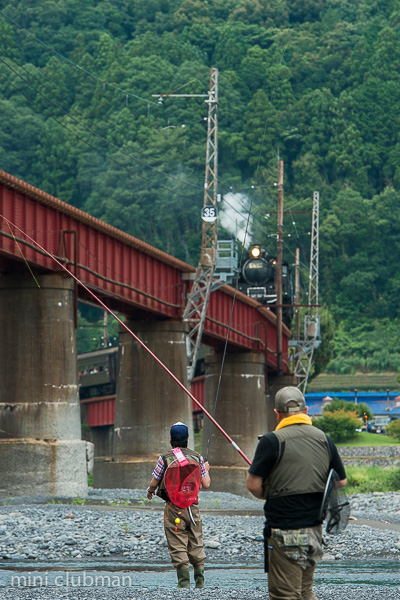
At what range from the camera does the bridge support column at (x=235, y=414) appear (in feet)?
161

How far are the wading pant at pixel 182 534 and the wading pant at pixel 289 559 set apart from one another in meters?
4.20

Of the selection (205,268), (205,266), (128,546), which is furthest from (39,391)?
(205,268)

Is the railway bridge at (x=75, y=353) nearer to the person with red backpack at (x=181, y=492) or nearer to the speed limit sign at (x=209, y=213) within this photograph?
the speed limit sign at (x=209, y=213)

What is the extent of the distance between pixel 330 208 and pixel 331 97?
19607 millimetres

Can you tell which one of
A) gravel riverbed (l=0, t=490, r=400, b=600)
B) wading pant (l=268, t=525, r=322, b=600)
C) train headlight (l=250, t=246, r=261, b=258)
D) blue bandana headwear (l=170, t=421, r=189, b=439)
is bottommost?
gravel riverbed (l=0, t=490, r=400, b=600)

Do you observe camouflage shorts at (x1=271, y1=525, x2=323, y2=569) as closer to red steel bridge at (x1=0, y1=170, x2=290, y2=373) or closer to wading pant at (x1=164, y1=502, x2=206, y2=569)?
wading pant at (x1=164, y1=502, x2=206, y2=569)

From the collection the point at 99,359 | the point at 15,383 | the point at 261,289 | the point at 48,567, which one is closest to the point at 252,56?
the point at 99,359

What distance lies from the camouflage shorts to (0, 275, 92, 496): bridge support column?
20495mm

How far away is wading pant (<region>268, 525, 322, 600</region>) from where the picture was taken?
877 centimetres

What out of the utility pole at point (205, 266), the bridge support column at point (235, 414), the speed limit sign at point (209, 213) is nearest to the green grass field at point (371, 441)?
the bridge support column at point (235, 414)

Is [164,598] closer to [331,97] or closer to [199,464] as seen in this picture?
[199,464]

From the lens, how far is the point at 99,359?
79.6 meters

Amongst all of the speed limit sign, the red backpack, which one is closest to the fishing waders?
the red backpack

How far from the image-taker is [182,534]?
42.8ft
